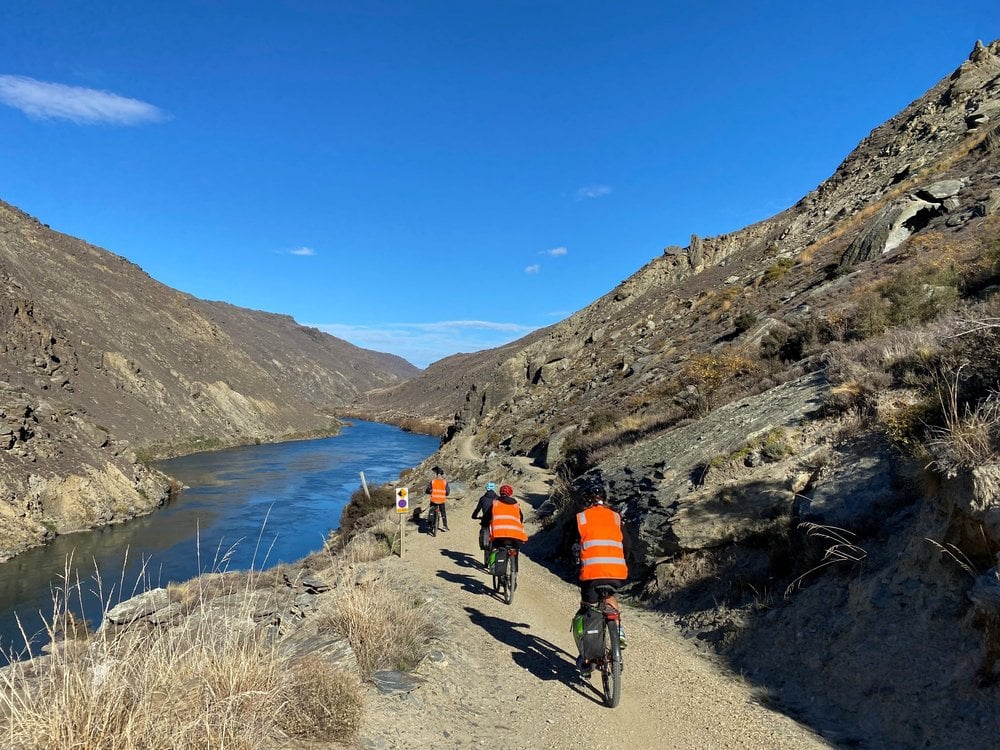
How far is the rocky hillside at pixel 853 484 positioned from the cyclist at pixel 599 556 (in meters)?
1.70

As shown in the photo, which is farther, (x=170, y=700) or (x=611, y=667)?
(x=611, y=667)

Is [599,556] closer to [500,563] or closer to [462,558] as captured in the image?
[500,563]

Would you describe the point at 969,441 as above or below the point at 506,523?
above

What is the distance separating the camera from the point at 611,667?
5.29 meters

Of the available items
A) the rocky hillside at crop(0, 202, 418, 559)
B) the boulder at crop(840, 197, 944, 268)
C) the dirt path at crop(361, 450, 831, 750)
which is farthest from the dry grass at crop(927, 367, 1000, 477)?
the rocky hillside at crop(0, 202, 418, 559)

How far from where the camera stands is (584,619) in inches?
218

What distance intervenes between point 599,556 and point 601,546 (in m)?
0.10

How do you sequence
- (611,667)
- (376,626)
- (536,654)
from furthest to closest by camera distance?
(536,654) < (376,626) < (611,667)

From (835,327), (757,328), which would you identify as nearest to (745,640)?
(835,327)

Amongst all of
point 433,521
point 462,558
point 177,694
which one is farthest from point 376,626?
point 433,521

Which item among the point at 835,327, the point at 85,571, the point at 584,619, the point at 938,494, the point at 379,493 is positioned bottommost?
the point at 85,571

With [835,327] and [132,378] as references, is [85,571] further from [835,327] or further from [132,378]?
[132,378]

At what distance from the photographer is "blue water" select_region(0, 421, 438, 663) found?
67.8 ft

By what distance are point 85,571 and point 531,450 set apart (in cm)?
1877
